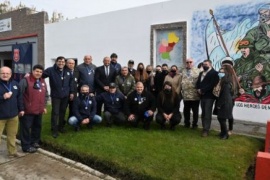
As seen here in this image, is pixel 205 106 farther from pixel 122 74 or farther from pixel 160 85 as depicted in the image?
pixel 122 74

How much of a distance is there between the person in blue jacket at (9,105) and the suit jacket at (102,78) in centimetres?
244

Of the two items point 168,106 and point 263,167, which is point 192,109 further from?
point 263,167

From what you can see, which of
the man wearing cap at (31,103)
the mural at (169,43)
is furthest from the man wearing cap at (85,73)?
the mural at (169,43)

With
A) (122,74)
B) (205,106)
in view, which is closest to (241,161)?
(205,106)

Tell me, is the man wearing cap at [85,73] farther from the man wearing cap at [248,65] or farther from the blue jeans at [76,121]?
the man wearing cap at [248,65]

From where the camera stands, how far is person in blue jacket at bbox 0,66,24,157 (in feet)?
16.4

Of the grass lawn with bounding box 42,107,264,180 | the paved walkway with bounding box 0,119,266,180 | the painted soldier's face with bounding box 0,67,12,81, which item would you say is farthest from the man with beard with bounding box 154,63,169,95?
the painted soldier's face with bounding box 0,67,12,81

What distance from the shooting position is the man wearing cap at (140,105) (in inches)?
279

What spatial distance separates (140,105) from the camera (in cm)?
711

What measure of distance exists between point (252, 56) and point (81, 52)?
327 inches

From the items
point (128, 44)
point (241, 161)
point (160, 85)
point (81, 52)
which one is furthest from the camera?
point (81, 52)

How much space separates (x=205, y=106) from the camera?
652cm

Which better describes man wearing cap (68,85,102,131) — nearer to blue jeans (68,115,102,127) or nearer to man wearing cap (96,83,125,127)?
blue jeans (68,115,102,127)

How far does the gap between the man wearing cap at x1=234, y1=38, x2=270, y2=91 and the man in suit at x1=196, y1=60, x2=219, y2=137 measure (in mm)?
2685
